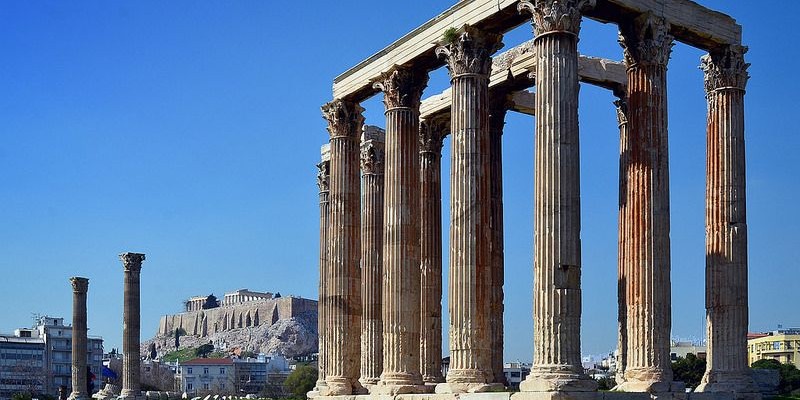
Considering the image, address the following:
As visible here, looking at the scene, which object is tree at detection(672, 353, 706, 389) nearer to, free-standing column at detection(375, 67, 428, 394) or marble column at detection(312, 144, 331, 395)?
marble column at detection(312, 144, 331, 395)

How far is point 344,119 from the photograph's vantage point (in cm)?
4612

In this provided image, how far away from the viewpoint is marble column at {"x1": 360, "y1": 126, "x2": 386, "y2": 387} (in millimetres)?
43656

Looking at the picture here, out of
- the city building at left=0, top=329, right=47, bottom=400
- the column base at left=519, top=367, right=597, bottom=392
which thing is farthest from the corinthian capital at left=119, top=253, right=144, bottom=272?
the city building at left=0, top=329, right=47, bottom=400

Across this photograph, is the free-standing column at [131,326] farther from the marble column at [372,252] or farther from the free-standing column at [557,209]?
the free-standing column at [557,209]

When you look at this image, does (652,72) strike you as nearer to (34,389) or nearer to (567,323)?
(567,323)

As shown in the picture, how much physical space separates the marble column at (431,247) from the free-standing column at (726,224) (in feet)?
32.6

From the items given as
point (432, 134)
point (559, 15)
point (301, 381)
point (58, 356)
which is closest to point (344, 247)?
point (432, 134)

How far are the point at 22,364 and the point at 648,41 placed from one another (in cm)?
15456

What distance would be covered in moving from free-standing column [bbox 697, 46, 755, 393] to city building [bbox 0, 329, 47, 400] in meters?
134

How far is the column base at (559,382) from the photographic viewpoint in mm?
30750

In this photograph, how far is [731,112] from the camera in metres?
38.1

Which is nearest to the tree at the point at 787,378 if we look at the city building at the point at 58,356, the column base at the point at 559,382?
the column base at the point at 559,382

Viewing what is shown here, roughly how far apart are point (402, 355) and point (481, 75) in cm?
1008

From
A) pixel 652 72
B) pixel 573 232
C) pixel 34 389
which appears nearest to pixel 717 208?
pixel 652 72
